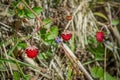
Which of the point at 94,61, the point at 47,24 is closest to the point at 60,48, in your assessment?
the point at 47,24

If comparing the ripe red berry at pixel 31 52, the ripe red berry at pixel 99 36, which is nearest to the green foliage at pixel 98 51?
the ripe red berry at pixel 99 36

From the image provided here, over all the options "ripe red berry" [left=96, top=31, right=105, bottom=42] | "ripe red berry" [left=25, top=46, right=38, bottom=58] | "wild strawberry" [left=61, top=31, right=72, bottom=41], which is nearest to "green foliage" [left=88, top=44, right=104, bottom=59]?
"ripe red berry" [left=96, top=31, right=105, bottom=42]

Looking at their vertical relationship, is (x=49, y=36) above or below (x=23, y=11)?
below

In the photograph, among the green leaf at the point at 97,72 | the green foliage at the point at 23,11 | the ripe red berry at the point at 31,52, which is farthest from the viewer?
the green leaf at the point at 97,72

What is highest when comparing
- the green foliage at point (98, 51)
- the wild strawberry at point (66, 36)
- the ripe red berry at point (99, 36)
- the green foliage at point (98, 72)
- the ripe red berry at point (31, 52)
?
the wild strawberry at point (66, 36)

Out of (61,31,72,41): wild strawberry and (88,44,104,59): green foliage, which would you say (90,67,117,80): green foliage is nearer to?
(88,44,104,59): green foliage

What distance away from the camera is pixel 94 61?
2135mm

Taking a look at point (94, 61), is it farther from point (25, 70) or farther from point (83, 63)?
point (25, 70)

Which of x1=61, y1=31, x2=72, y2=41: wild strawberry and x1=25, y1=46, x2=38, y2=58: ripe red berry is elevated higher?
x1=61, y1=31, x2=72, y2=41: wild strawberry

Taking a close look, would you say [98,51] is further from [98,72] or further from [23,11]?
[23,11]

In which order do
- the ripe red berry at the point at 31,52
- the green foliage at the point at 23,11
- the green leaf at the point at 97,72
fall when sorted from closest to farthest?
the ripe red berry at the point at 31,52, the green foliage at the point at 23,11, the green leaf at the point at 97,72

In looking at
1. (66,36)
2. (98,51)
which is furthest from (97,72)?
(66,36)

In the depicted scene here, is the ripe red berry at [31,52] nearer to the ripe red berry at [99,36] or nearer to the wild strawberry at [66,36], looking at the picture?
the wild strawberry at [66,36]

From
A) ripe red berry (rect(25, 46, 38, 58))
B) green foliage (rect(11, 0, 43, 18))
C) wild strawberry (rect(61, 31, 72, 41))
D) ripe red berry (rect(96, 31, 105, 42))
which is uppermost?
green foliage (rect(11, 0, 43, 18))
